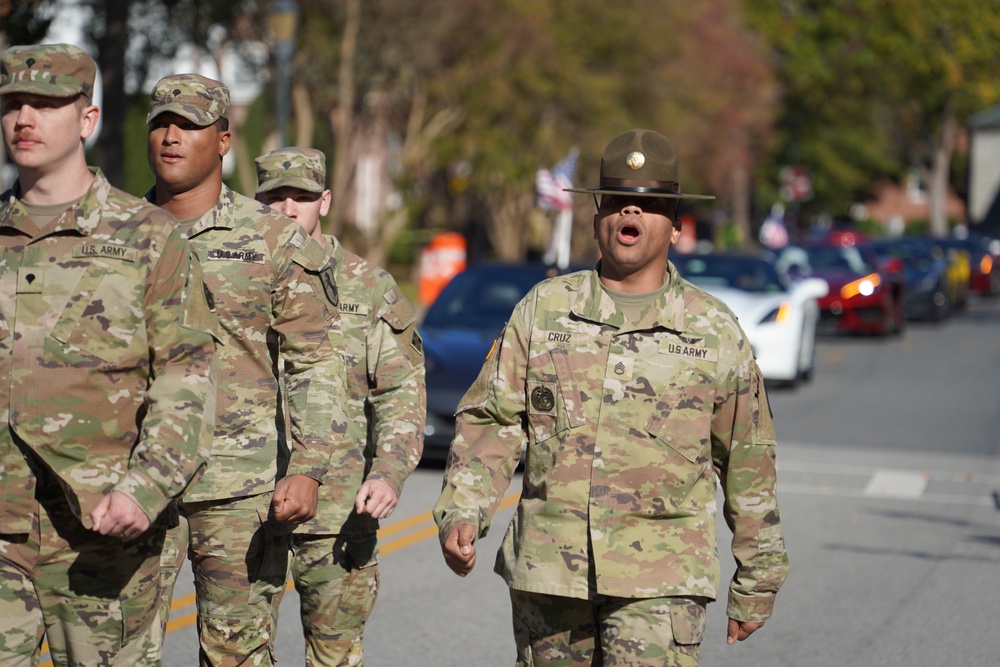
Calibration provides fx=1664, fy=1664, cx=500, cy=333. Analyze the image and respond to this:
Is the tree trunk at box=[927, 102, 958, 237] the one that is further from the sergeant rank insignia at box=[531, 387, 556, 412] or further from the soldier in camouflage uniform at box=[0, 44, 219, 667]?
the soldier in camouflage uniform at box=[0, 44, 219, 667]

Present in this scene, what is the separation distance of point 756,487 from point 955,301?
34.2m

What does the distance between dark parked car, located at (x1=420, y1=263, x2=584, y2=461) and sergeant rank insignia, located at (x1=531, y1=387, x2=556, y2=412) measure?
7.37m

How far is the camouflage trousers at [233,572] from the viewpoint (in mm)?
4941

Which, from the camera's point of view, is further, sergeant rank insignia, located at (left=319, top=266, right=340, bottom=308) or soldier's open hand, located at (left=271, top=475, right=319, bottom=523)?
sergeant rank insignia, located at (left=319, top=266, right=340, bottom=308)

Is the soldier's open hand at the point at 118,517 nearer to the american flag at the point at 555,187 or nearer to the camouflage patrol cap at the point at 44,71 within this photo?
the camouflage patrol cap at the point at 44,71

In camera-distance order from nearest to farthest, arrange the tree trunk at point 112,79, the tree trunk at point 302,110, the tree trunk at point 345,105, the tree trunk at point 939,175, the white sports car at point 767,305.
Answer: the tree trunk at point 112,79
the white sports car at point 767,305
the tree trunk at point 345,105
the tree trunk at point 302,110
the tree trunk at point 939,175

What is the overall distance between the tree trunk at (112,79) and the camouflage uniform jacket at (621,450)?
14.6 m

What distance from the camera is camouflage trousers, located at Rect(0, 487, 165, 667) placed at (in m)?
4.08

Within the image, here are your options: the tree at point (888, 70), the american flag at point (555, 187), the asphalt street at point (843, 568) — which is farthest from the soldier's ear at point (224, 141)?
the tree at point (888, 70)

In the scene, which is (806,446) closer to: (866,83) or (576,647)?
(576,647)

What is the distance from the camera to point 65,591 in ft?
13.5

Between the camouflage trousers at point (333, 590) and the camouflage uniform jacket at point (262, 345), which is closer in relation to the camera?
the camouflage uniform jacket at point (262, 345)

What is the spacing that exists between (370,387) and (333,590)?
0.75m

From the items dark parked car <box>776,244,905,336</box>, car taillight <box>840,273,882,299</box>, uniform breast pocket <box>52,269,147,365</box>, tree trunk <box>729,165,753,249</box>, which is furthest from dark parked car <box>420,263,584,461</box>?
tree trunk <box>729,165,753,249</box>
